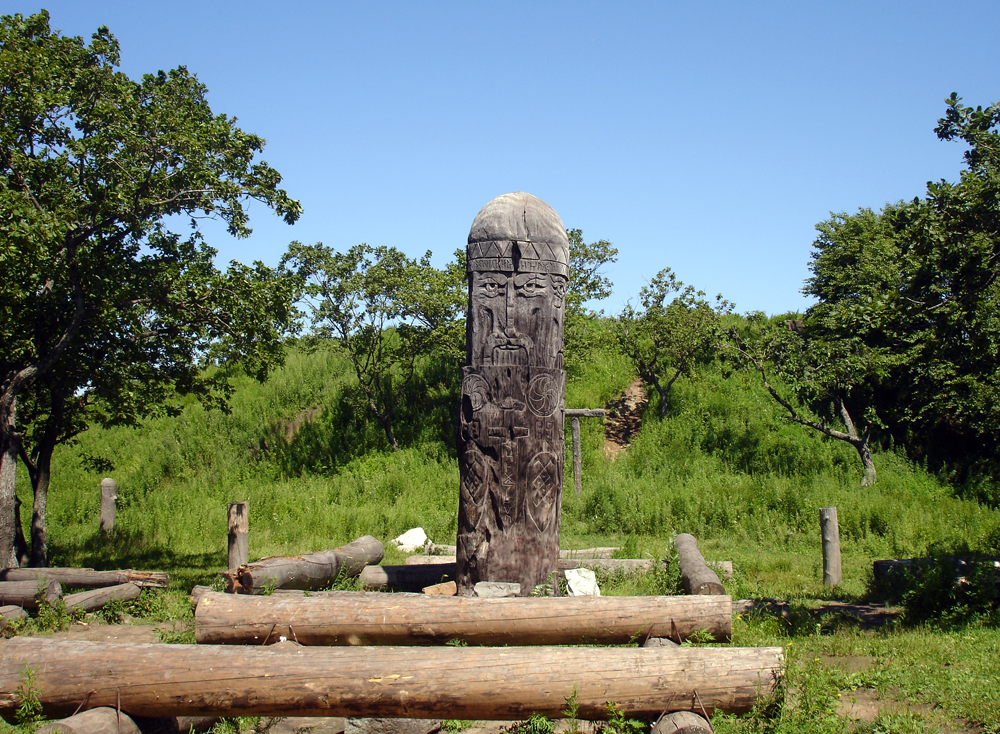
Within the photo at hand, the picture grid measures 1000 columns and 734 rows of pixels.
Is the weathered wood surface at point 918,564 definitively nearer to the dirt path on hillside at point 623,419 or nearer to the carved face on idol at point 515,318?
the carved face on idol at point 515,318

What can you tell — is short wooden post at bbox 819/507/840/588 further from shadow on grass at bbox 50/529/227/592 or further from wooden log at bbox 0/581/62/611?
wooden log at bbox 0/581/62/611

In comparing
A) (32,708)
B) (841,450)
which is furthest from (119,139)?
(841,450)

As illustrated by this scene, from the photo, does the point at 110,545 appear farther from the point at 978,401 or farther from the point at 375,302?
the point at 978,401

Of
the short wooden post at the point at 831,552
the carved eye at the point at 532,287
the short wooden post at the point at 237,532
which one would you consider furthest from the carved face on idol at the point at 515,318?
the short wooden post at the point at 831,552

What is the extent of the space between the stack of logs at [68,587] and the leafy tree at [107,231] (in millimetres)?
708

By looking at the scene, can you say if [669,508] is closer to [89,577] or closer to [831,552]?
[831,552]

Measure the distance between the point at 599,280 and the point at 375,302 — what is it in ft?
21.4

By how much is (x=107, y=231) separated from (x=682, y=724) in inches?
375

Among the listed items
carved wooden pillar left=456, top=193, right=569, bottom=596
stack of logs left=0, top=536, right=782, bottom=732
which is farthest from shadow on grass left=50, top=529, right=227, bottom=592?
stack of logs left=0, top=536, right=782, bottom=732

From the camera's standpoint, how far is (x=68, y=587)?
8953 mm

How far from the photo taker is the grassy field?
226 inches

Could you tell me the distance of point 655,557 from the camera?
9.54 metres

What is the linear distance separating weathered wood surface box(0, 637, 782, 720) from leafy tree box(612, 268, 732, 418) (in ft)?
51.3

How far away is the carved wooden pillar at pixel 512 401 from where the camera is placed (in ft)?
24.2
